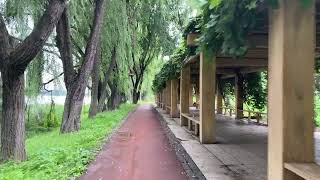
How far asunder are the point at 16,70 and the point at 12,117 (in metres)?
1.02

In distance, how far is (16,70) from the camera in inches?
349

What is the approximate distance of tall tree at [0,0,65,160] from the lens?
8578 millimetres

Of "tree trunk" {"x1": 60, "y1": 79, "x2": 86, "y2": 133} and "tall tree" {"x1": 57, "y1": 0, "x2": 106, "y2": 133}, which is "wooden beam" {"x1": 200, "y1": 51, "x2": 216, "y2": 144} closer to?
"tall tree" {"x1": 57, "y1": 0, "x2": 106, "y2": 133}

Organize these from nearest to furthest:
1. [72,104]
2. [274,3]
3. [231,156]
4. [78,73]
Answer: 1. [274,3]
2. [231,156]
3. [72,104]
4. [78,73]

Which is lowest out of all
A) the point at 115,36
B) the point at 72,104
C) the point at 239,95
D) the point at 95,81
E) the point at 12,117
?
the point at 12,117

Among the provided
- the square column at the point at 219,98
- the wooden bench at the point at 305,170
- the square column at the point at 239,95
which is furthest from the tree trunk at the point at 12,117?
the square column at the point at 219,98

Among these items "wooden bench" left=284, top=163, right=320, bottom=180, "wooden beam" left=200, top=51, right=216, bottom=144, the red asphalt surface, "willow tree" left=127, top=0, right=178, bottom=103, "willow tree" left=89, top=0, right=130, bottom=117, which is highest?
"willow tree" left=127, top=0, right=178, bottom=103

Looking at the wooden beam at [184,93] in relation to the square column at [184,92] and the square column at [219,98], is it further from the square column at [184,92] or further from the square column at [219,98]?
the square column at [219,98]

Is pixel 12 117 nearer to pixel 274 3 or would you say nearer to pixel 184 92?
pixel 274 3

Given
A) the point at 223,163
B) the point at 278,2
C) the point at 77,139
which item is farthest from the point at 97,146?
the point at 278,2

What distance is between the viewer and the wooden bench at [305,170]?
3752mm

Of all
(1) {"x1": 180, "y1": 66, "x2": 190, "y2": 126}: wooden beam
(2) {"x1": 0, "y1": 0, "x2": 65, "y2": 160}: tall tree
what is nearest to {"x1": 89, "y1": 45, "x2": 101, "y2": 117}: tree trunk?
(1) {"x1": 180, "y1": 66, "x2": 190, "y2": 126}: wooden beam

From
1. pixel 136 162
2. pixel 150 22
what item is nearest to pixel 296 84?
pixel 136 162

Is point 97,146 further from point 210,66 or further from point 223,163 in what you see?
point 223,163
